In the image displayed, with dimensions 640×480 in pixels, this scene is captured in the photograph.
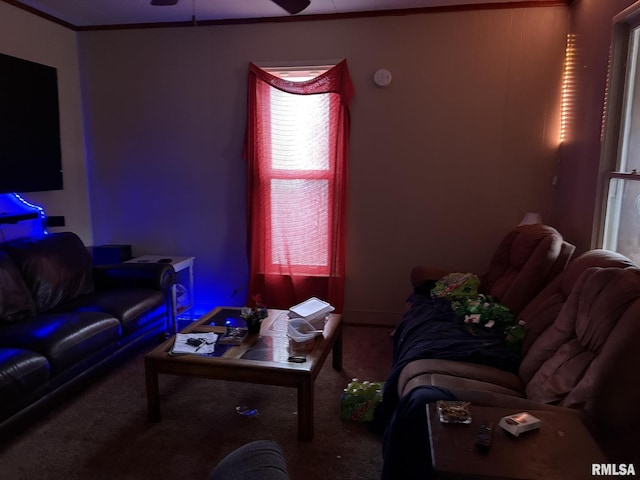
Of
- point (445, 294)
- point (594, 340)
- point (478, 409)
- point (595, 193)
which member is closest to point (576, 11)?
point (595, 193)

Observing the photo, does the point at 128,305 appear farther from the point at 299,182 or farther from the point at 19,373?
the point at 299,182

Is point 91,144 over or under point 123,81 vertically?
under

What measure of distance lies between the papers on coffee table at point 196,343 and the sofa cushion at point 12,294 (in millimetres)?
1054

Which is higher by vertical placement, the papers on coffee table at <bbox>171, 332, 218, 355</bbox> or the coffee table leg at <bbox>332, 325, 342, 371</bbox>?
the papers on coffee table at <bbox>171, 332, 218, 355</bbox>

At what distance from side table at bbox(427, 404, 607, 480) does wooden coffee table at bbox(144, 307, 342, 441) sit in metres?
0.93

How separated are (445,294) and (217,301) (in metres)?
2.16

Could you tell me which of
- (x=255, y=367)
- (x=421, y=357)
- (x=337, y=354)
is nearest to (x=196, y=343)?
(x=255, y=367)

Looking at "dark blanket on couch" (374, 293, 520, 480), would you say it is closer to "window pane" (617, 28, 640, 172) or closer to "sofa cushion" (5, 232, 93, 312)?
"window pane" (617, 28, 640, 172)

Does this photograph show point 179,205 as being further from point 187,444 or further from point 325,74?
point 187,444

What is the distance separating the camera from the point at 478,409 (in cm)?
156

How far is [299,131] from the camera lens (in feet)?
13.1

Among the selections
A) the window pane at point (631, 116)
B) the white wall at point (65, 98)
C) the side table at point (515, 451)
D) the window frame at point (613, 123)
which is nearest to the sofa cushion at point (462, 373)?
the side table at point (515, 451)

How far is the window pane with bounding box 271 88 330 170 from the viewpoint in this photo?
396 centimetres

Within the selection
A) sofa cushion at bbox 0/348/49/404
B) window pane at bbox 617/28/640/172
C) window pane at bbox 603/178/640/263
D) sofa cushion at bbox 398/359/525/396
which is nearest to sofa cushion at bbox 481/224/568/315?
window pane at bbox 603/178/640/263
